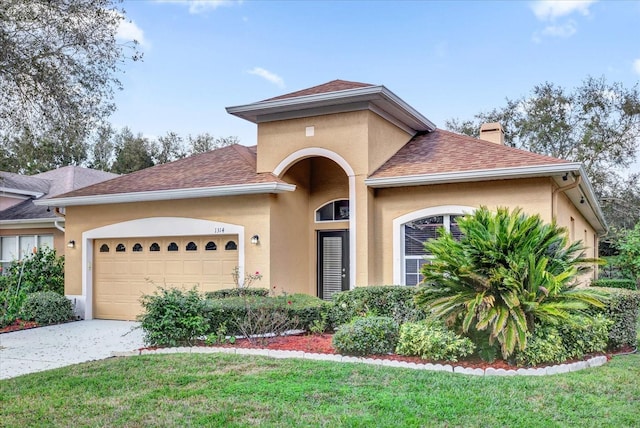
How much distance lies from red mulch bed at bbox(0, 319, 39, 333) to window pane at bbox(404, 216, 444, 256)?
31.3ft

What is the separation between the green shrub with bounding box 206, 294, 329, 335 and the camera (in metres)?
9.85

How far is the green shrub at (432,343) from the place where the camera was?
7.89 m

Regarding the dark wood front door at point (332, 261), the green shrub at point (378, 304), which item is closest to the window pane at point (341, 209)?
the dark wood front door at point (332, 261)

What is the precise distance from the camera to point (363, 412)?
225 inches

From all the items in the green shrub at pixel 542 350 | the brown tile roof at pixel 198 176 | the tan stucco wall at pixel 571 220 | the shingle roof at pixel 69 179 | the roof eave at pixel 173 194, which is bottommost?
the green shrub at pixel 542 350

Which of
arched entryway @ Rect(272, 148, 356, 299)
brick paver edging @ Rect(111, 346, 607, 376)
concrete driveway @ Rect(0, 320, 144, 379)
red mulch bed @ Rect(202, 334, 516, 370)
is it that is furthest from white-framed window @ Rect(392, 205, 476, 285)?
concrete driveway @ Rect(0, 320, 144, 379)

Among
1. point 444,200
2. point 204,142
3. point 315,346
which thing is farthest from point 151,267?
point 204,142

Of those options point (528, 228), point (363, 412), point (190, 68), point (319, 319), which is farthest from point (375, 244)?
point (190, 68)

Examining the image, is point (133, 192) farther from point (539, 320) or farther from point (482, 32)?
point (482, 32)

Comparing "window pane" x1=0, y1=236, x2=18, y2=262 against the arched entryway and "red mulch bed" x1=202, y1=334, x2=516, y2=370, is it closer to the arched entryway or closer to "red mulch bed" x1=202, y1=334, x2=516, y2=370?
the arched entryway

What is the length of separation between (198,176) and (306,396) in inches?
361

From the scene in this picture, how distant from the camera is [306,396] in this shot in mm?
6324

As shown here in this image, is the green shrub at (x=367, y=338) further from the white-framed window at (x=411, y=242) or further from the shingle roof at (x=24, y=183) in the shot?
the shingle roof at (x=24, y=183)

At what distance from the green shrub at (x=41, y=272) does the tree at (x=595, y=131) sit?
27684 millimetres
